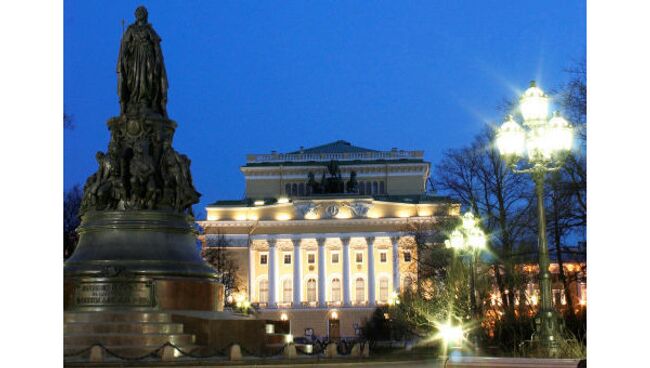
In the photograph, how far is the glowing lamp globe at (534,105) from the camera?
1488cm

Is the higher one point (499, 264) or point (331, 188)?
point (331, 188)

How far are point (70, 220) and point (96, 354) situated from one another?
3686 cm

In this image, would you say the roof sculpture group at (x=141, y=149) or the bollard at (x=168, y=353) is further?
the roof sculpture group at (x=141, y=149)

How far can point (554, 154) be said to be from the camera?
15211 millimetres

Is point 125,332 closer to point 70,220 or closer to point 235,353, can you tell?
point 235,353

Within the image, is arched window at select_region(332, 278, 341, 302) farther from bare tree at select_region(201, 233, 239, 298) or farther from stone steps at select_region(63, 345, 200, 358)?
stone steps at select_region(63, 345, 200, 358)

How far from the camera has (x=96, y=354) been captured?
16750 millimetres

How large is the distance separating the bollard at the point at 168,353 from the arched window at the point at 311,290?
79.1 m

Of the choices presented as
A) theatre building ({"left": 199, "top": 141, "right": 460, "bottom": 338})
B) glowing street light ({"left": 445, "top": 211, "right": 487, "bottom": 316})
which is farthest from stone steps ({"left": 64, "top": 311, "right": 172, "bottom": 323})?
theatre building ({"left": 199, "top": 141, "right": 460, "bottom": 338})

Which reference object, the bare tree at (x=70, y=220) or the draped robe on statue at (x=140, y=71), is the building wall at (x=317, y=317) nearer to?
the bare tree at (x=70, y=220)

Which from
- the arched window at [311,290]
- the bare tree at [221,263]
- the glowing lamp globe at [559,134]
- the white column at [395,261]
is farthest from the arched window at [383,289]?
the glowing lamp globe at [559,134]
